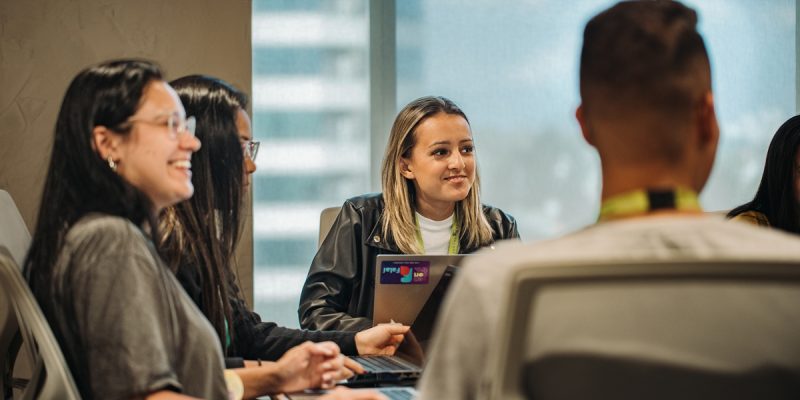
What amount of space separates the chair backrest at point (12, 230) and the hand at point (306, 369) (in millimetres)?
879

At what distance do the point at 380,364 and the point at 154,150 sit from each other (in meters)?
0.79

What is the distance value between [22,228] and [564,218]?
2.63 meters

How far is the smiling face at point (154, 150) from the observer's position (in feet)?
5.38

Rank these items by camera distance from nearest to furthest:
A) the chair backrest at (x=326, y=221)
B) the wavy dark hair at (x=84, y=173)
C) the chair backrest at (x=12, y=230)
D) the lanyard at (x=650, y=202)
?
the lanyard at (x=650, y=202) < the wavy dark hair at (x=84, y=173) < the chair backrest at (x=12, y=230) < the chair backrest at (x=326, y=221)

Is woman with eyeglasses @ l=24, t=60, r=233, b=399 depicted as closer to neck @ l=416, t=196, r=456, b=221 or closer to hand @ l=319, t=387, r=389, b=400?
hand @ l=319, t=387, r=389, b=400

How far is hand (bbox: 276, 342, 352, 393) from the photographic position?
1.91 m

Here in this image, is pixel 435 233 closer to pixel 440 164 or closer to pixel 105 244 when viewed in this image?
pixel 440 164

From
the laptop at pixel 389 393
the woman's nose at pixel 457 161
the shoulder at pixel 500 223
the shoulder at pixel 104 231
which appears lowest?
the laptop at pixel 389 393

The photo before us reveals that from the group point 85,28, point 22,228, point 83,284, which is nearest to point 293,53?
point 85,28

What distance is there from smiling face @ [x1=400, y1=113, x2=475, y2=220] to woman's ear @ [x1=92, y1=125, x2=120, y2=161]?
68.6 inches

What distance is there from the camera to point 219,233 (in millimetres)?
2189

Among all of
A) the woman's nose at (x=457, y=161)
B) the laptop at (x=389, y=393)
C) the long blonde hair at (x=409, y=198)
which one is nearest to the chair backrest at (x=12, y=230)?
the laptop at (x=389, y=393)

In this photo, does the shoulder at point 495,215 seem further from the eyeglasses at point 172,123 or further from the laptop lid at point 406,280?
the eyeglasses at point 172,123

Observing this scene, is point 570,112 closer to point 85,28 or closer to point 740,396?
point 85,28
